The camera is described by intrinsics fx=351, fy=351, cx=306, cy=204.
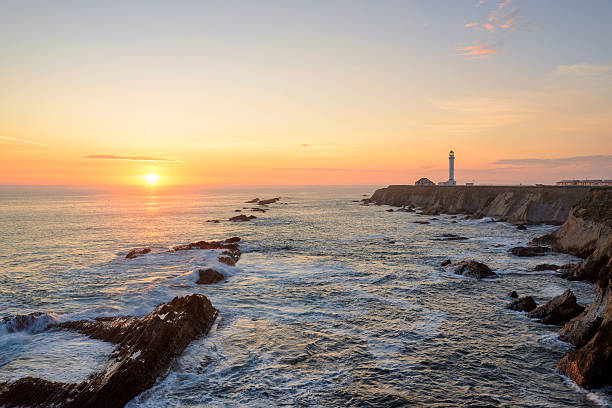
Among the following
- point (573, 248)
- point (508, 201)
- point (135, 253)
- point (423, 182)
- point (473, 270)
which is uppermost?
point (423, 182)

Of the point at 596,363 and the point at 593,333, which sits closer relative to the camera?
the point at 596,363

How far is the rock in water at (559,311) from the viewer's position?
1478cm

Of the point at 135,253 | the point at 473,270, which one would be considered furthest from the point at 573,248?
the point at 135,253

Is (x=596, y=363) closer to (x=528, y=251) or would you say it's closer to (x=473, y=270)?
(x=473, y=270)

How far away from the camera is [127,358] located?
35.8 ft

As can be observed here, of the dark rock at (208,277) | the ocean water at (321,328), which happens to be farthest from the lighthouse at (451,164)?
the dark rock at (208,277)

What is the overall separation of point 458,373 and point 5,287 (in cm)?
2555

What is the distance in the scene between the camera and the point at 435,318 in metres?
15.6

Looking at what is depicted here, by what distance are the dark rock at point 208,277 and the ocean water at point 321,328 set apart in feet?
2.31

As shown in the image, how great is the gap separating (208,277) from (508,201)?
53.3 meters

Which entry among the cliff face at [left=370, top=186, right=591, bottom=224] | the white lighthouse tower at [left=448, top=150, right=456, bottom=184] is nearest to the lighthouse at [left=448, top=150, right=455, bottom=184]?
the white lighthouse tower at [left=448, top=150, right=456, bottom=184]

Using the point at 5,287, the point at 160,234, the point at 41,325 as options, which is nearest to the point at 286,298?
the point at 41,325

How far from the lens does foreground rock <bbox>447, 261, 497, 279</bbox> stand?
73.7ft

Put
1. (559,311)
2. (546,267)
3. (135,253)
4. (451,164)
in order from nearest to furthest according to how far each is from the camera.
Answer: (559,311)
(546,267)
(135,253)
(451,164)
